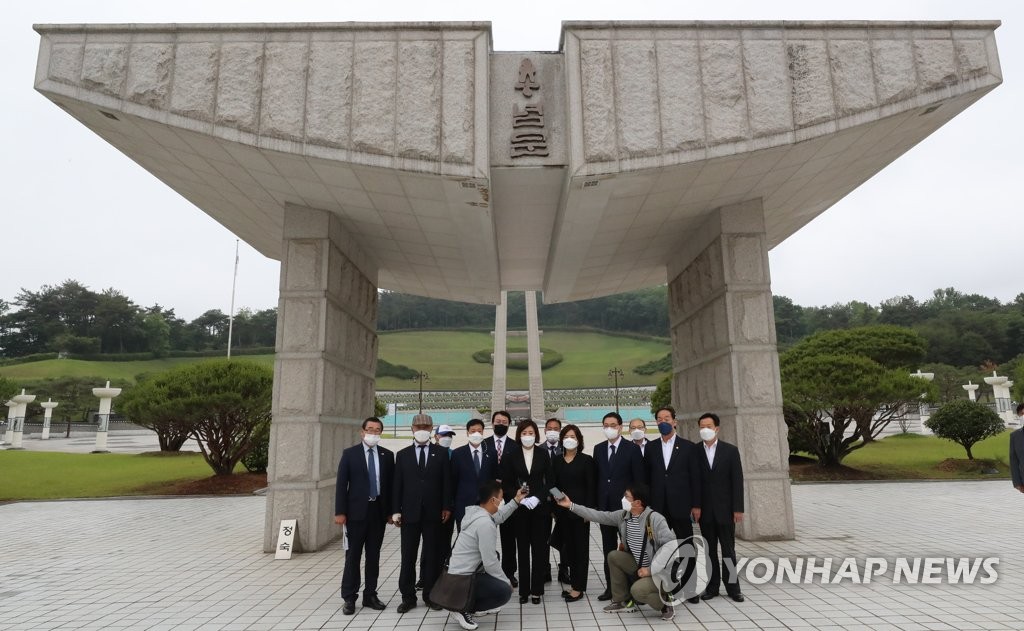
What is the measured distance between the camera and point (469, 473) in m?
5.34

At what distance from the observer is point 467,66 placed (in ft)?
21.1

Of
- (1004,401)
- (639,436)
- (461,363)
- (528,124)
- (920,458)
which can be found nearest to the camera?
(639,436)

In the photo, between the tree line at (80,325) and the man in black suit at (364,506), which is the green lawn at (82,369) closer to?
the tree line at (80,325)

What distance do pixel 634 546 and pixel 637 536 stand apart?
94mm

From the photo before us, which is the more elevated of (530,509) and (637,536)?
(530,509)

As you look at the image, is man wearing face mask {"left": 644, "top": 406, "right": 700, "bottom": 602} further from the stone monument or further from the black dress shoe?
the stone monument

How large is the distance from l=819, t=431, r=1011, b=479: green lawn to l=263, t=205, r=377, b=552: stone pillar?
14443 millimetres

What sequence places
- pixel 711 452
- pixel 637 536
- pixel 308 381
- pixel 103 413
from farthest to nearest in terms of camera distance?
pixel 103 413, pixel 308 381, pixel 711 452, pixel 637 536

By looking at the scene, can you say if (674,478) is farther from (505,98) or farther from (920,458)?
(920,458)

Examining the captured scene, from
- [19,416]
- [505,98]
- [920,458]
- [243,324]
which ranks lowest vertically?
[920,458]

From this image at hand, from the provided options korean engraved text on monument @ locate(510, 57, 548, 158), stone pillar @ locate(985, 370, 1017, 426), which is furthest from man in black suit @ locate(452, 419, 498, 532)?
stone pillar @ locate(985, 370, 1017, 426)

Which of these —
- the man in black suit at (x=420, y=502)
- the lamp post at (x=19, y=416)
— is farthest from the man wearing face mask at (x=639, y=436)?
the lamp post at (x=19, y=416)

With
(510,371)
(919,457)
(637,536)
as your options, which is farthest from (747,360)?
(510,371)

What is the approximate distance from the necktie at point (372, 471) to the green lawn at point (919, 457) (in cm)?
1504
